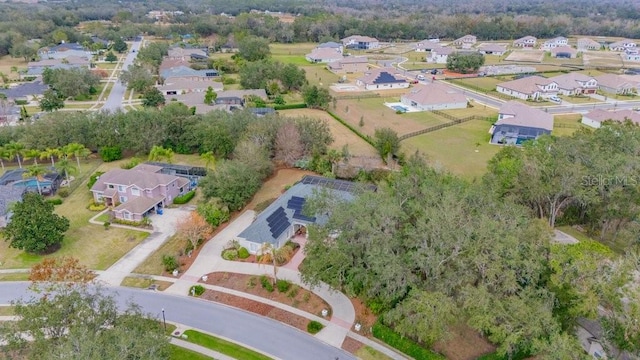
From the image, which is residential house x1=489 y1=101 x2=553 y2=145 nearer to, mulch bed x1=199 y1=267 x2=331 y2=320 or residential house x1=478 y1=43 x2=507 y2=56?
mulch bed x1=199 y1=267 x2=331 y2=320

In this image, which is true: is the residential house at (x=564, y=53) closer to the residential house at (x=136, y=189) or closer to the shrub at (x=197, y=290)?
the residential house at (x=136, y=189)

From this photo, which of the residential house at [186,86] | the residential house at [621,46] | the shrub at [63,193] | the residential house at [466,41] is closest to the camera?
the shrub at [63,193]

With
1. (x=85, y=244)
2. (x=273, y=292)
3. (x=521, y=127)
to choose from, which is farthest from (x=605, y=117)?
(x=85, y=244)

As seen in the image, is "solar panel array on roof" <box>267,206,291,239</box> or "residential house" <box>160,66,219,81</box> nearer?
"solar panel array on roof" <box>267,206,291,239</box>

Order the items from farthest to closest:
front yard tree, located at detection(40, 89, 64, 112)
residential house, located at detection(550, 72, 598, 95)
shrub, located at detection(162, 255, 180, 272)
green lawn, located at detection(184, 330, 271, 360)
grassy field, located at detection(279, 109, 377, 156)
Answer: residential house, located at detection(550, 72, 598, 95), front yard tree, located at detection(40, 89, 64, 112), grassy field, located at detection(279, 109, 377, 156), shrub, located at detection(162, 255, 180, 272), green lawn, located at detection(184, 330, 271, 360)

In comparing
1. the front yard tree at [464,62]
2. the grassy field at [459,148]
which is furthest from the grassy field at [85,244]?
the front yard tree at [464,62]

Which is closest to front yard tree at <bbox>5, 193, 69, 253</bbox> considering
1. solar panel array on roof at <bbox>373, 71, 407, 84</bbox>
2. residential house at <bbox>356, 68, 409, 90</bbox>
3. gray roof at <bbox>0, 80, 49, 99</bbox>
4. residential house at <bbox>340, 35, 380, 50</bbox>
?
gray roof at <bbox>0, 80, 49, 99</bbox>
